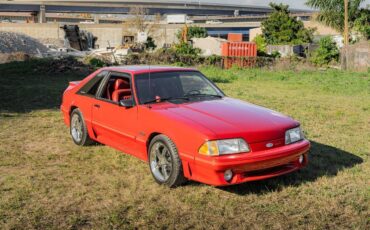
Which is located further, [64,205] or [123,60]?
[123,60]

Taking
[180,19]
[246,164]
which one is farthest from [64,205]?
[180,19]

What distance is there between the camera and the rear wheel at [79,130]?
23.9 feet

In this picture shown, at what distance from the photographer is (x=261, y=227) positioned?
4383 millimetres

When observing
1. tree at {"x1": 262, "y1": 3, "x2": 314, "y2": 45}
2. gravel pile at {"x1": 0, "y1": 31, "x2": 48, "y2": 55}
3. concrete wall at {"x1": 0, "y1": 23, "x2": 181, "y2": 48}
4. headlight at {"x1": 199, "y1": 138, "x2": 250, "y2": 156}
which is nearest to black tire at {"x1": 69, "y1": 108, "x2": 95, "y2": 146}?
headlight at {"x1": 199, "y1": 138, "x2": 250, "y2": 156}

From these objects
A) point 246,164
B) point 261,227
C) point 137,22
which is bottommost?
point 261,227

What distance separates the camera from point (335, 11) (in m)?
39.0

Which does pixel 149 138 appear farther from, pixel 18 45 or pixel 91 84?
pixel 18 45

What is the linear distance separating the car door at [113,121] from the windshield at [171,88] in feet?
0.80

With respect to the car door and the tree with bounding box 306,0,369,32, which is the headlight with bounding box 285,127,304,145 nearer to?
the car door

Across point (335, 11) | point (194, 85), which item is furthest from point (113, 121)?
point (335, 11)

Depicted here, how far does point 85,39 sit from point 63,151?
4257cm

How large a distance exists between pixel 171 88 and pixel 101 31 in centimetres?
7524

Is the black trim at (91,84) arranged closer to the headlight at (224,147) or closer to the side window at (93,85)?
the side window at (93,85)

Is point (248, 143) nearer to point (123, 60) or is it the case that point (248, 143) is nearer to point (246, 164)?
point (246, 164)
